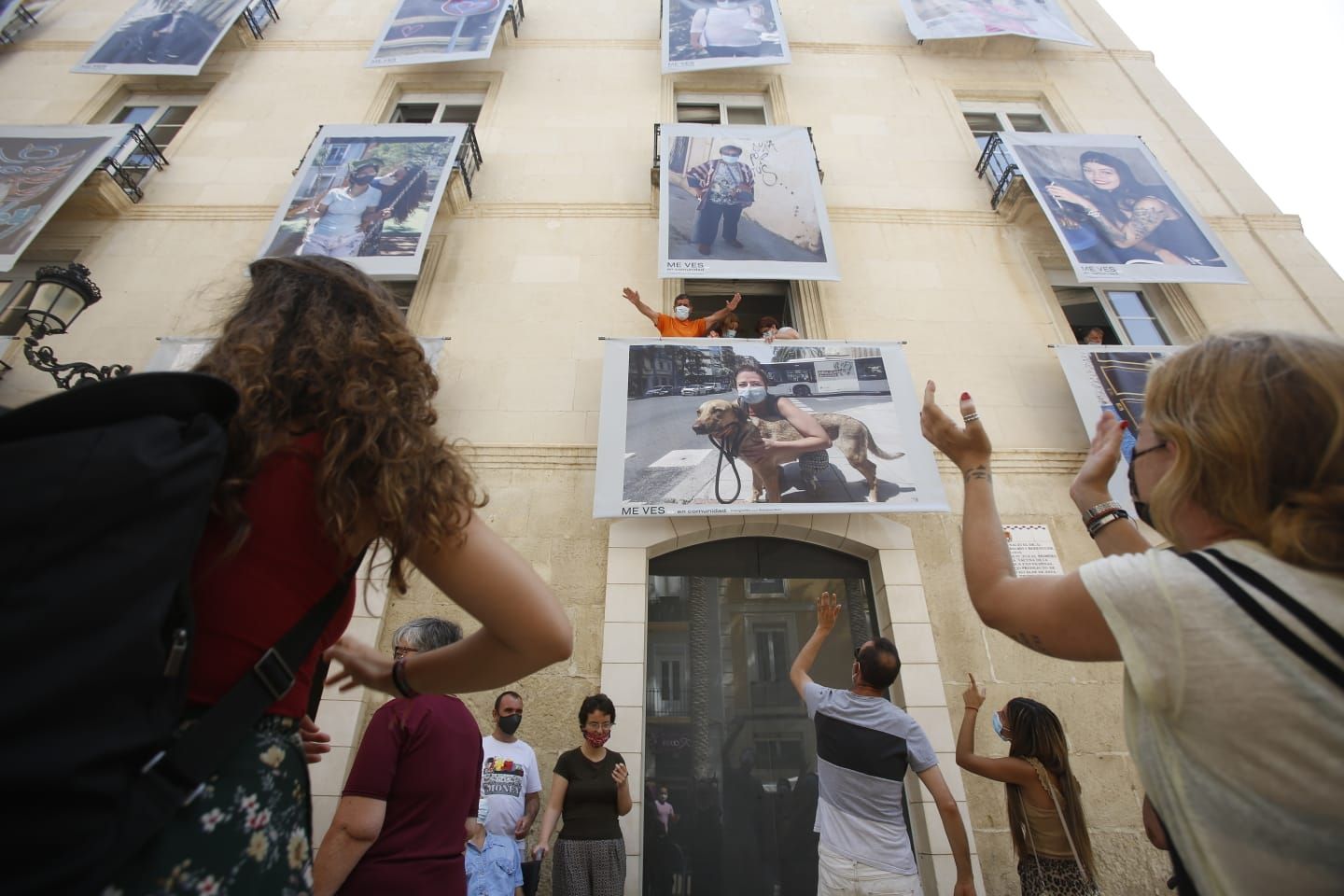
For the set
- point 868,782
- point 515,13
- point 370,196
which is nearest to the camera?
point 868,782

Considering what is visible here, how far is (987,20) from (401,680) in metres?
12.5

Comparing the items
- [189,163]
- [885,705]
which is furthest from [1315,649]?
[189,163]

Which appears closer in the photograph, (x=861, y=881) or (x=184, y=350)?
(x=861, y=881)

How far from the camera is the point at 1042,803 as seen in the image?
10.4 ft

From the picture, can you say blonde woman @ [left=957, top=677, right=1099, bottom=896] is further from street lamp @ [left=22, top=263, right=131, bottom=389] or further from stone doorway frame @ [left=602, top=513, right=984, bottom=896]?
street lamp @ [left=22, top=263, right=131, bottom=389]

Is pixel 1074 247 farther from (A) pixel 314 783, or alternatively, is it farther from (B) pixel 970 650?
(A) pixel 314 783

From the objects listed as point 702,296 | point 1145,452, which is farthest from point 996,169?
point 1145,452

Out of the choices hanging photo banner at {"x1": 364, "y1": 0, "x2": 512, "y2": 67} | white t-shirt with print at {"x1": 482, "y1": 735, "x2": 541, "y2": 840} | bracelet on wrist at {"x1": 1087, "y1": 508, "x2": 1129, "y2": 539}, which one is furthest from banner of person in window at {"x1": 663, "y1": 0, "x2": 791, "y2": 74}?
bracelet on wrist at {"x1": 1087, "y1": 508, "x2": 1129, "y2": 539}

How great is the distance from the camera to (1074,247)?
275 inches

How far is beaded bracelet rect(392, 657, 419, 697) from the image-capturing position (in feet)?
4.54

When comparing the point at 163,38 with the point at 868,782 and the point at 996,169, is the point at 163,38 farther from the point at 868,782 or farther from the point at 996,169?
the point at 868,782

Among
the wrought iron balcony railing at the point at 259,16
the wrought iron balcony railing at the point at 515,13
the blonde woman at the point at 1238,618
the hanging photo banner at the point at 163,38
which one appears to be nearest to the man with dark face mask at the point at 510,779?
the blonde woman at the point at 1238,618

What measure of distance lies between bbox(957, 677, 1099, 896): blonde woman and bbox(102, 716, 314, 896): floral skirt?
10.8ft

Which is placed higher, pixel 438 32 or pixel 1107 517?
pixel 438 32
